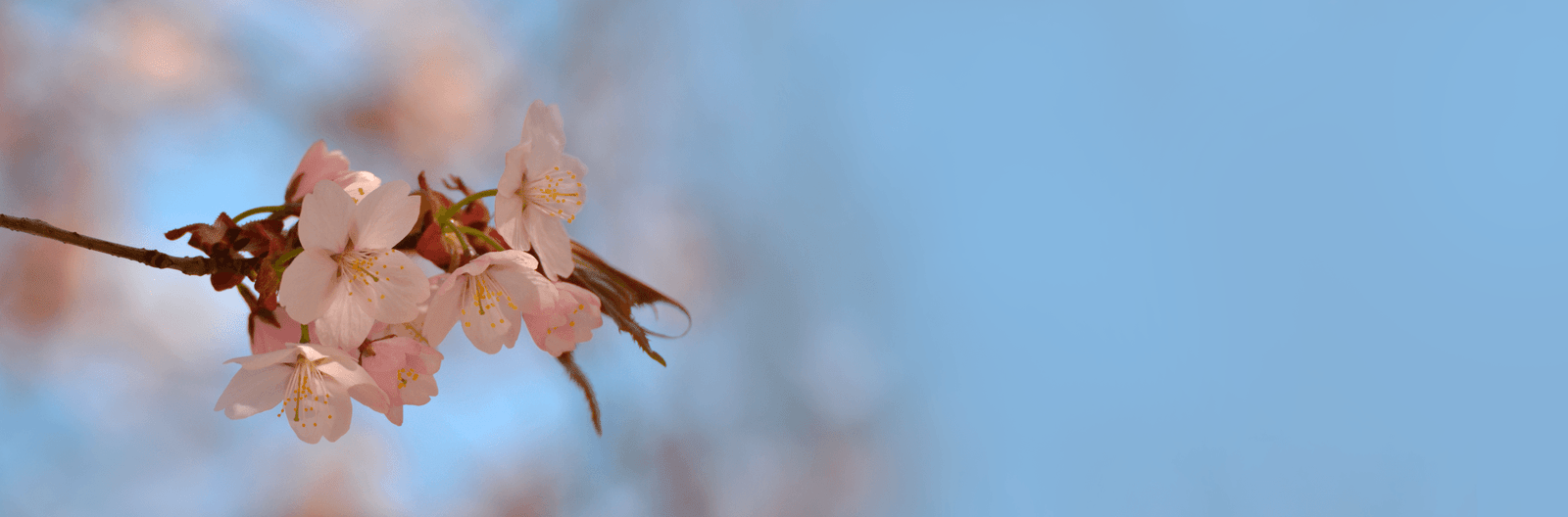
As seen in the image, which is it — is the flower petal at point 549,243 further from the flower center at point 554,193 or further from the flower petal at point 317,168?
the flower petal at point 317,168

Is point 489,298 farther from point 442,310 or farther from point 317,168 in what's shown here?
point 317,168

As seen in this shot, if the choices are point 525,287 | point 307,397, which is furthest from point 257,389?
point 525,287

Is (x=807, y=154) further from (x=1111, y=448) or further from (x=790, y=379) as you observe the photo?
(x=1111, y=448)

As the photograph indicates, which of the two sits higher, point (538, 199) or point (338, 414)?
point (538, 199)

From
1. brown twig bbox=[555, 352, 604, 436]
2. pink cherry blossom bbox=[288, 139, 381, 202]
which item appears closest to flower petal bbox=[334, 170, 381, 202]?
pink cherry blossom bbox=[288, 139, 381, 202]

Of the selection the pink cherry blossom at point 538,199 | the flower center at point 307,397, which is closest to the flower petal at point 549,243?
the pink cherry blossom at point 538,199
